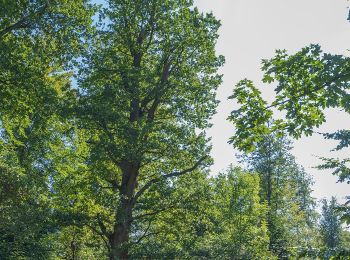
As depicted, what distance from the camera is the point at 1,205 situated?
47.5 feet

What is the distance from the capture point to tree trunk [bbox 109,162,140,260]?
1404 cm

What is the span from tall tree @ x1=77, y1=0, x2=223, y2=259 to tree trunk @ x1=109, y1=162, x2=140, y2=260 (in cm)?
4

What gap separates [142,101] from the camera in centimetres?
1689

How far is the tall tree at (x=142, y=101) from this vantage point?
14.7 meters

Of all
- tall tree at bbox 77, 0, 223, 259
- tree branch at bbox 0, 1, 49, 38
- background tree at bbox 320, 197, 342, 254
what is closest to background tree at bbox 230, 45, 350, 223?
tall tree at bbox 77, 0, 223, 259

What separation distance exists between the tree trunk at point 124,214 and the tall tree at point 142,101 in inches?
1.6

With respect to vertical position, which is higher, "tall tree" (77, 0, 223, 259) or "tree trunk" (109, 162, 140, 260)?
"tall tree" (77, 0, 223, 259)

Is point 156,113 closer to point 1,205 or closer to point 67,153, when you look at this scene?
point 67,153

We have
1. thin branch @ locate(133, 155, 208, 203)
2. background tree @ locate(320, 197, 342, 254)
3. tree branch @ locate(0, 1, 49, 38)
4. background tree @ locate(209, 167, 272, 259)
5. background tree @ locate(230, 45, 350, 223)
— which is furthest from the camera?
background tree @ locate(320, 197, 342, 254)

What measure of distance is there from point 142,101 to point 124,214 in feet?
17.4

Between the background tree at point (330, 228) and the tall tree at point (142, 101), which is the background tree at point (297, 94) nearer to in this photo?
the tall tree at point (142, 101)

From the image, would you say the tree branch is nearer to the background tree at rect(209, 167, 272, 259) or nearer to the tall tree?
the tall tree

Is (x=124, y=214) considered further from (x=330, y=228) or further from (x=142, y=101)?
(x=330, y=228)

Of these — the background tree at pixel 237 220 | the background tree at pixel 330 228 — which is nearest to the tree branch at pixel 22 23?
the background tree at pixel 237 220
